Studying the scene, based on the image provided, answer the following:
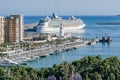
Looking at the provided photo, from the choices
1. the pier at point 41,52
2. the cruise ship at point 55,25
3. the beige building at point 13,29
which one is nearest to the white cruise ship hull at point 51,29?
the cruise ship at point 55,25

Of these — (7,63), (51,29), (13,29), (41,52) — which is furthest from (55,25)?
(7,63)

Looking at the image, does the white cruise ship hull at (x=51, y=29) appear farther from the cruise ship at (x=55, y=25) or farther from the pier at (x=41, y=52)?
the pier at (x=41, y=52)

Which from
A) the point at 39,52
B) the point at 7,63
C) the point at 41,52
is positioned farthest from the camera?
the point at 41,52

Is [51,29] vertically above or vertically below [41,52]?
below

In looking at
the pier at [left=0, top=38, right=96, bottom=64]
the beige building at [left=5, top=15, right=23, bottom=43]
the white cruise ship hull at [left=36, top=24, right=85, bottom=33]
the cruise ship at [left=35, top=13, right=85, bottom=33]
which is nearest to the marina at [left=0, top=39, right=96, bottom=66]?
the pier at [left=0, top=38, right=96, bottom=64]

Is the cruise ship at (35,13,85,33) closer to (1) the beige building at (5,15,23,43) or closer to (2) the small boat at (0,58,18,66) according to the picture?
(1) the beige building at (5,15,23,43)

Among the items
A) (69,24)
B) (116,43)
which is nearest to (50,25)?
(69,24)

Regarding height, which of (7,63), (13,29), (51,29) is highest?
(13,29)

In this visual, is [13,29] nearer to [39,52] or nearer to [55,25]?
[39,52]

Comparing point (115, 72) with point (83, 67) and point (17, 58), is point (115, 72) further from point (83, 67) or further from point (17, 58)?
point (17, 58)
